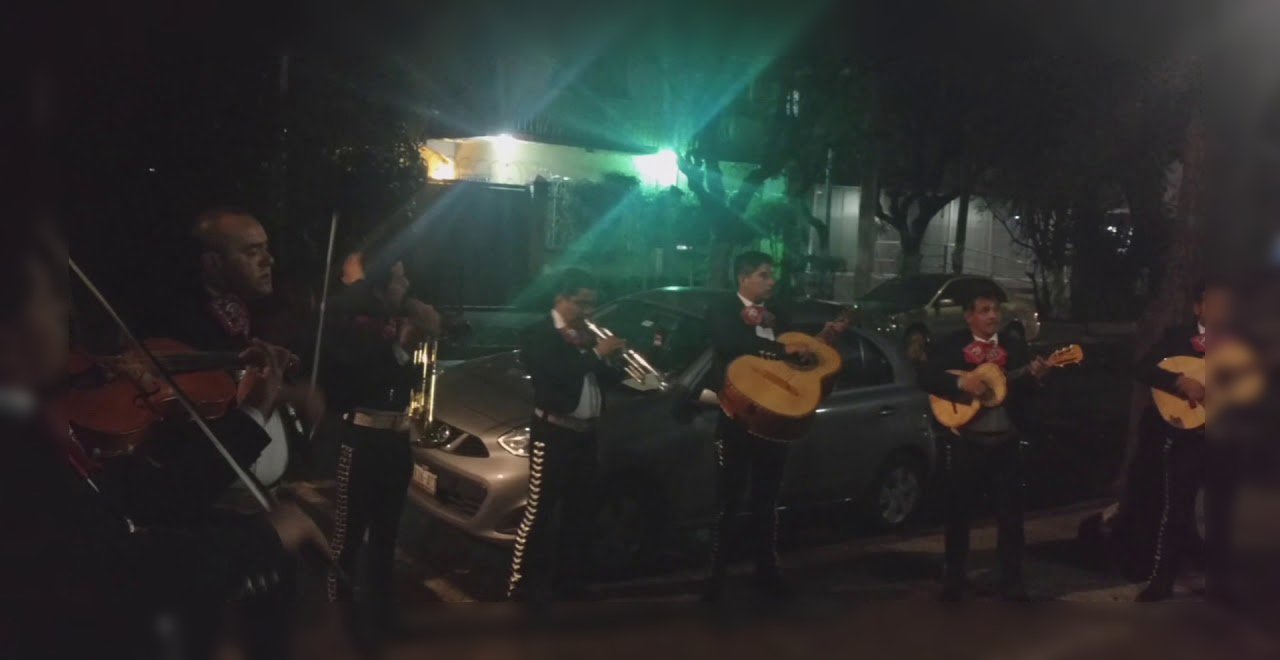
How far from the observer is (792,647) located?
14.3 feet

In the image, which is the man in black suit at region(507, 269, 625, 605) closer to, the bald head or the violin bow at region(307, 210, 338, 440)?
the violin bow at region(307, 210, 338, 440)

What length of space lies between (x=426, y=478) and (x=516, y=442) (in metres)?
0.59

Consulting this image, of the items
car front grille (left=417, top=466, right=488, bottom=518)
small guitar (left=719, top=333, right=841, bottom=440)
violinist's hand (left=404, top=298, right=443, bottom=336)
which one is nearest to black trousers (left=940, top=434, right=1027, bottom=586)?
small guitar (left=719, top=333, right=841, bottom=440)

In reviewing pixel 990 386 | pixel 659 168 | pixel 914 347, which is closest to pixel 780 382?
pixel 990 386

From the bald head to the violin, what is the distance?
263 mm

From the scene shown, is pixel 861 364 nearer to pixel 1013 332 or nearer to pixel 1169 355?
pixel 1013 332

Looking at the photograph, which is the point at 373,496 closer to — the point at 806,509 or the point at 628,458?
the point at 628,458

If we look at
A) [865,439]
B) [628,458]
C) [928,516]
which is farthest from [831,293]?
[628,458]

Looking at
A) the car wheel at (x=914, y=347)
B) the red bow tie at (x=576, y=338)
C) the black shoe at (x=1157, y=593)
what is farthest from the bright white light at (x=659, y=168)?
the black shoe at (x=1157, y=593)

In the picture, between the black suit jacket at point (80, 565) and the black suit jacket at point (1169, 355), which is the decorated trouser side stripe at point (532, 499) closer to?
the black suit jacket at point (80, 565)

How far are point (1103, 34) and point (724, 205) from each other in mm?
7035

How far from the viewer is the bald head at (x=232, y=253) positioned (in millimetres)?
3973

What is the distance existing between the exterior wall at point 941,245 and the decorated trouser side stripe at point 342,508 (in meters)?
10.5

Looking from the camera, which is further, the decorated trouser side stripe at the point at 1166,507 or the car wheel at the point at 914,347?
the car wheel at the point at 914,347
